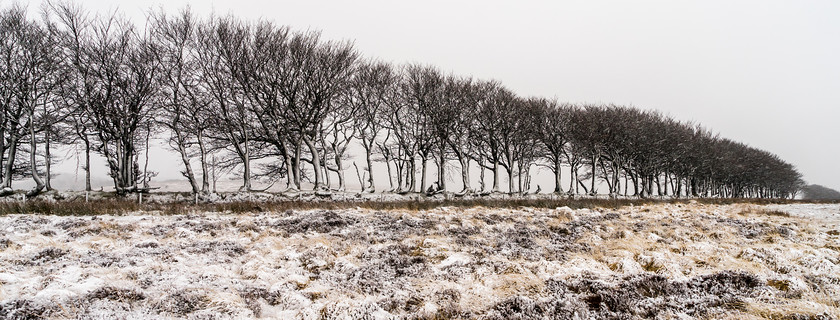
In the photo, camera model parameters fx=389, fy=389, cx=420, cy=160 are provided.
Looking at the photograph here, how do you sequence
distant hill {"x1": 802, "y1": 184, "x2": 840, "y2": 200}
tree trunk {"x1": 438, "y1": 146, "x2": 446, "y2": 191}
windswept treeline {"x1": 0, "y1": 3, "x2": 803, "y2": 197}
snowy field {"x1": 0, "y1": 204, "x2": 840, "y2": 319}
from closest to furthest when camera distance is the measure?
snowy field {"x1": 0, "y1": 204, "x2": 840, "y2": 319}
windswept treeline {"x1": 0, "y1": 3, "x2": 803, "y2": 197}
tree trunk {"x1": 438, "y1": 146, "x2": 446, "y2": 191}
distant hill {"x1": 802, "y1": 184, "x2": 840, "y2": 200}

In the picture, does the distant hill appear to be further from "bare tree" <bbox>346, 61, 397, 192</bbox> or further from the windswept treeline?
"bare tree" <bbox>346, 61, 397, 192</bbox>

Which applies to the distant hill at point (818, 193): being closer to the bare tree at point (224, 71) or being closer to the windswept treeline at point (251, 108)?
the windswept treeline at point (251, 108)

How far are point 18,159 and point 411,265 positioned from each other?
3771 centimetres

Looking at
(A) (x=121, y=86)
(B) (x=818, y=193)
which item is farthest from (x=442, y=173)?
(B) (x=818, y=193)

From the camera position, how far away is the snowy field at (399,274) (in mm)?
3768

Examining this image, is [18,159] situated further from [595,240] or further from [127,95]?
[595,240]

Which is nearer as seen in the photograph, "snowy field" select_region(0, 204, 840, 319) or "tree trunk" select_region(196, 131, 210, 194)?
"snowy field" select_region(0, 204, 840, 319)

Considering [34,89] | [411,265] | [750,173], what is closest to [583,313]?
[411,265]

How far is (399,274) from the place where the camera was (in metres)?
5.23

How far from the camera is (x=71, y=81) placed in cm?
2045

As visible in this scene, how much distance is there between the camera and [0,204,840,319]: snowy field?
3.77m

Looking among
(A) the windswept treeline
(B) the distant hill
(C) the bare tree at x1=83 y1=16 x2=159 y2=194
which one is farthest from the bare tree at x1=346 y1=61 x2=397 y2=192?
(B) the distant hill

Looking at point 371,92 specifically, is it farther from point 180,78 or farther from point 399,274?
point 399,274

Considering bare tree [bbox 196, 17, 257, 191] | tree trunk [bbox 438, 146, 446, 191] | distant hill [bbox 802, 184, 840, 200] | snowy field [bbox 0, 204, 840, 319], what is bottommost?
distant hill [bbox 802, 184, 840, 200]
